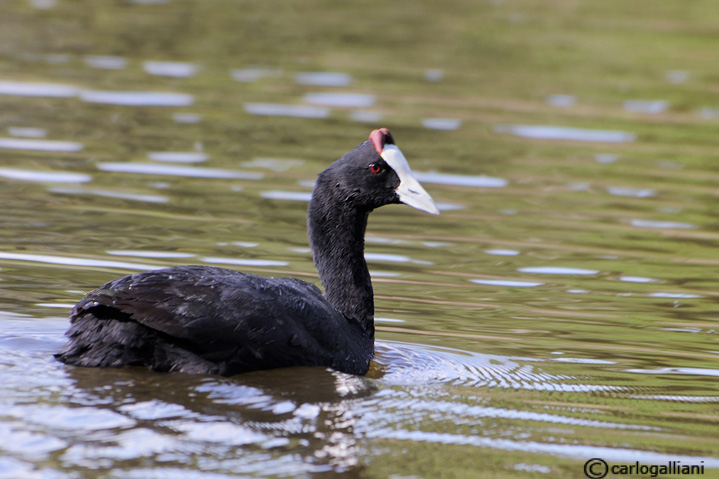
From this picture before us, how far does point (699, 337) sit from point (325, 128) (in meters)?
6.37

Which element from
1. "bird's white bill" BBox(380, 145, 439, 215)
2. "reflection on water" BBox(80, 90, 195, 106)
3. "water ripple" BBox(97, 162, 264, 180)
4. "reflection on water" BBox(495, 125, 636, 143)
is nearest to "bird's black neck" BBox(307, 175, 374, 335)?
"bird's white bill" BBox(380, 145, 439, 215)

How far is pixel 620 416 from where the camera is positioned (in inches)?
225

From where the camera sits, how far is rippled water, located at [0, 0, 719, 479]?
5.09m

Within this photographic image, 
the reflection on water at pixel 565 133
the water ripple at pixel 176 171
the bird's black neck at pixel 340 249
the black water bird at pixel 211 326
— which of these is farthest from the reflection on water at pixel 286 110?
the black water bird at pixel 211 326

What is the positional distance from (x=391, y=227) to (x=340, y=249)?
315 cm

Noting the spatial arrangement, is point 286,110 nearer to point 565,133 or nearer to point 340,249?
point 565,133

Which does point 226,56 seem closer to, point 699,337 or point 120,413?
point 699,337

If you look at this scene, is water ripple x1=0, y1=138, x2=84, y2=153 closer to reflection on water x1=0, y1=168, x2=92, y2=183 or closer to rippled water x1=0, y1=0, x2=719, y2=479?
rippled water x1=0, y1=0, x2=719, y2=479

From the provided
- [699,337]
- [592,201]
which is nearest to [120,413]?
[699,337]

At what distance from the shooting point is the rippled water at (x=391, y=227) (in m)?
5.09

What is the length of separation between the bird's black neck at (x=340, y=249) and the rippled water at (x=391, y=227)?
40 cm

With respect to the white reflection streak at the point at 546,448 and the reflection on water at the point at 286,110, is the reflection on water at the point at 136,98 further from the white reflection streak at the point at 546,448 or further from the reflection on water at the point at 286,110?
the white reflection streak at the point at 546,448

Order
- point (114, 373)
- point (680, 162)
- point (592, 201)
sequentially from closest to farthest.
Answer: point (114, 373)
point (592, 201)
point (680, 162)

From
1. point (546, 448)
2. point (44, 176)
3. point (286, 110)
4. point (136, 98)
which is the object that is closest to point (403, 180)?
point (546, 448)
